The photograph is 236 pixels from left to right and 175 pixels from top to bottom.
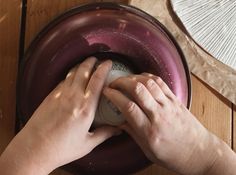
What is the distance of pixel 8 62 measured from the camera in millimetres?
710

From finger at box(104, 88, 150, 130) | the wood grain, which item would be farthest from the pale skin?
the wood grain

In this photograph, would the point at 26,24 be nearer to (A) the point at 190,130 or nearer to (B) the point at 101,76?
(B) the point at 101,76

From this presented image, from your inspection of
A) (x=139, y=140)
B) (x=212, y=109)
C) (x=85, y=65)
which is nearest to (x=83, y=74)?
(x=85, y=65)

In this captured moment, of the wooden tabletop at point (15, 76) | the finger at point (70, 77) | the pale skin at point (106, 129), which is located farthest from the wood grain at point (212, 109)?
the finger at point (70, 77)

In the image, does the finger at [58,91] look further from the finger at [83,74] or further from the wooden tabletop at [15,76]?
the wooden tabletop at [15,76]

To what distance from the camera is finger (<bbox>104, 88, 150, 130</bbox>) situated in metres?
0.55

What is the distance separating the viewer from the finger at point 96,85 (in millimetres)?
586

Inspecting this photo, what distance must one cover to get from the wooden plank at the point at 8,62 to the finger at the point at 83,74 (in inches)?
5.9

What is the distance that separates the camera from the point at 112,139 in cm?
66

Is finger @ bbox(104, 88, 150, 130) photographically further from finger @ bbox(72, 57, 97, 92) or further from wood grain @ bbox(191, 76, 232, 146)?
wood grain @ bbox(191, 76, 232, 146)

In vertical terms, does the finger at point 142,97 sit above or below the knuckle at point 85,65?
above

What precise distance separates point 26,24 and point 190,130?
1.04 feet

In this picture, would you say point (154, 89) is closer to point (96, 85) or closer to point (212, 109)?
point (96, 85)

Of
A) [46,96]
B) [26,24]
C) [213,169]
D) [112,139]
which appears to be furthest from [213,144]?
[26,24]
